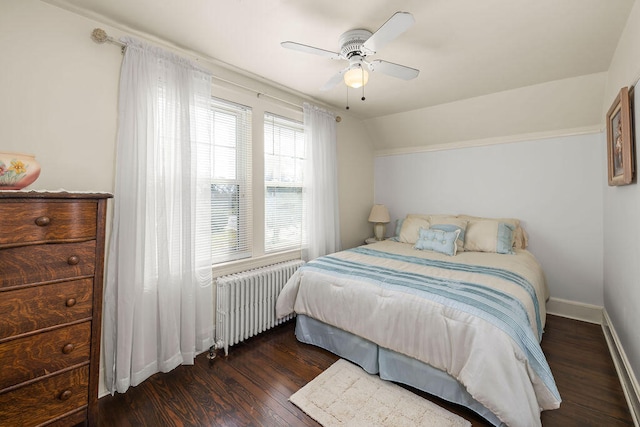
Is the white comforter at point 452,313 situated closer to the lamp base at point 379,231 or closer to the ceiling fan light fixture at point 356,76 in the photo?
the lamp base at point 379,231

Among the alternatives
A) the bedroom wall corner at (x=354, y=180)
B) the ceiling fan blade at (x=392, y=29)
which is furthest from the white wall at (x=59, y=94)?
the bedroom wall corner at (x=354, y=180)

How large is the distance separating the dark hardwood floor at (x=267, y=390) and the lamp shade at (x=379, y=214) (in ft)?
7.05

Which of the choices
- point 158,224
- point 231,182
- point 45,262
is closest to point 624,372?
point 231,182

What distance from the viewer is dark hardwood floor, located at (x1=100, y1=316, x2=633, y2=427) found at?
1617 millimetres

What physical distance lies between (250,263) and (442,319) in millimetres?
1758

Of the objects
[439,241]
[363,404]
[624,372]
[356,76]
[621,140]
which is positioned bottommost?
[363,404]

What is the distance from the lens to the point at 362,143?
4.17 meters

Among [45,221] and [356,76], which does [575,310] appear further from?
[45,221]

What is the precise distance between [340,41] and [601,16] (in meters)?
1.67

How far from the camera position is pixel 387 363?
6.31 ft

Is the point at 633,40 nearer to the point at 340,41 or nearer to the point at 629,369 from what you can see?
the point at 340,41

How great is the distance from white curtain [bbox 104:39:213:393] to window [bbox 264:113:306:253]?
0.72 m

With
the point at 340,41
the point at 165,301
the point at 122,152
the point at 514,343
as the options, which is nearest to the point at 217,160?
the point at 122,152

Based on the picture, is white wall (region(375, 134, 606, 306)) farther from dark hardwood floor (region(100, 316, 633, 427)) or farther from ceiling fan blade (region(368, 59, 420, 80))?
ceiling fan blade (region(368, 59, 420, 80))
